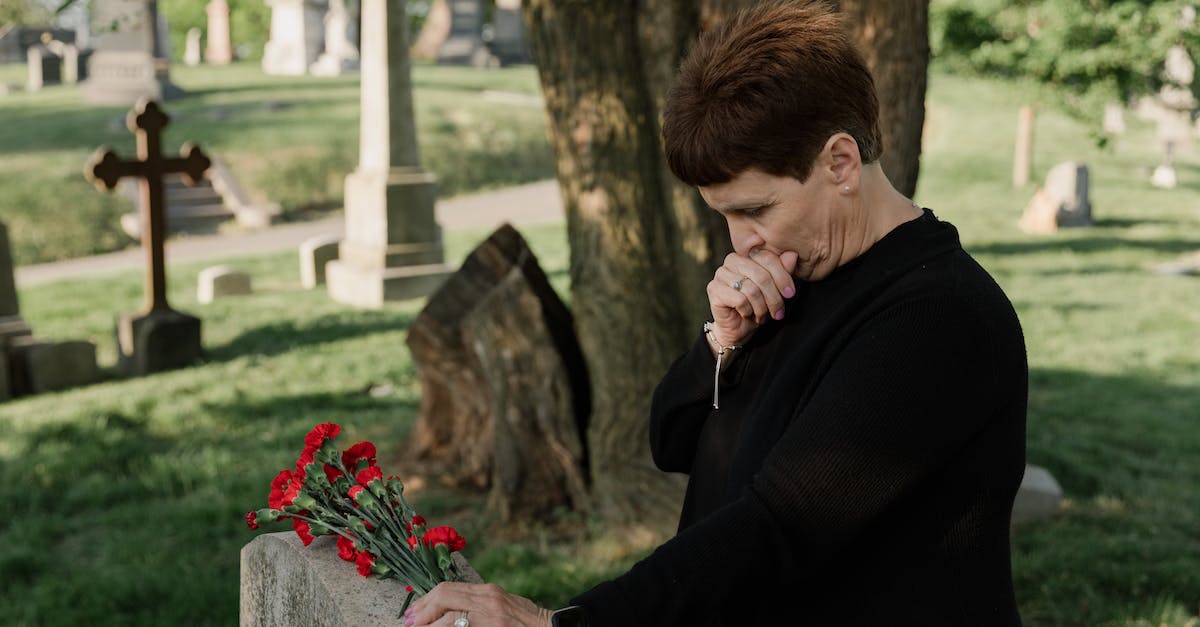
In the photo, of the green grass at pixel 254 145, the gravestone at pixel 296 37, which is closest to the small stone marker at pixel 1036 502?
the green grass at pixel 254 145

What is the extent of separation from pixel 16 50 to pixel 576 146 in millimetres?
45279

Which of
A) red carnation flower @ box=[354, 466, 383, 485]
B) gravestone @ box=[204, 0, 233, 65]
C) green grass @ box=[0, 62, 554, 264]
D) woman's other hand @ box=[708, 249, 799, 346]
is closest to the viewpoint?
woman's other hand @ box=[708, 249, 799, 346]

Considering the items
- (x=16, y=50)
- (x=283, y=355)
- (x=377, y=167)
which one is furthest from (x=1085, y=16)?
(x=16, y=50)

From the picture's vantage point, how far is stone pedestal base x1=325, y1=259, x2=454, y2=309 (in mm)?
11688

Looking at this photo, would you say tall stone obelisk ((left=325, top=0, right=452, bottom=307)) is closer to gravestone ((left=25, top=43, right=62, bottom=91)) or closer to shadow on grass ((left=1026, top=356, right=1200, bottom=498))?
shadow on grass ((left=1026, top=356, right=1200, bottom=498))

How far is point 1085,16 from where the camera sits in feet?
45.6

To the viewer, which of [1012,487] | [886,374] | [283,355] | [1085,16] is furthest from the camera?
[1085,16]

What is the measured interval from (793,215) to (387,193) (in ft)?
34.2

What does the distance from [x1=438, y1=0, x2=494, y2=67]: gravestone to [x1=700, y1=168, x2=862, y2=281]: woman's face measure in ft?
122

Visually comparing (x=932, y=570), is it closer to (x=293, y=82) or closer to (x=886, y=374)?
(x=886, y=374)

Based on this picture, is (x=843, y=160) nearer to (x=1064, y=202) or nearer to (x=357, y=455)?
(x=357, y=455)

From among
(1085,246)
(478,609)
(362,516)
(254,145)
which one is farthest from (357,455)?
(254,145)

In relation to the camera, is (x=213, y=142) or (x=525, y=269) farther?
(x=213, y=142)

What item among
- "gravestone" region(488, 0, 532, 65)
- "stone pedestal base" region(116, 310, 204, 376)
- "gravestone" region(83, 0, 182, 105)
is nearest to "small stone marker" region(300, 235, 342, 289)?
"stone pedestal base" region(116, 310, 204, 376)
